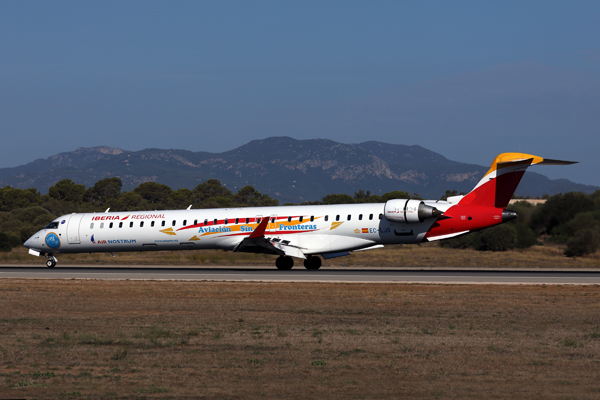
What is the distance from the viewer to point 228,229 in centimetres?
3431

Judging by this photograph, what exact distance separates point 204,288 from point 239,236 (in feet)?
35.5

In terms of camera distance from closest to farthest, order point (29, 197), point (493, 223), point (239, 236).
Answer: point (493, 223)
point (239, 236)
point (29, 197)

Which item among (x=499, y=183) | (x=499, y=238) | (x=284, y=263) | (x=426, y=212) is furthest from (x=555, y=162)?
(x=499, y=238)

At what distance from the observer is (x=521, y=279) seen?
26.4 metres

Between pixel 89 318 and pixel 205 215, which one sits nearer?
pixel 89 318

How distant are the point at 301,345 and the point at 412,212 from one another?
20.0m

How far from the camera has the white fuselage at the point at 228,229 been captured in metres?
32.5

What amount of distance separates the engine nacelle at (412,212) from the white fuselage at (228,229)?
0.54 m

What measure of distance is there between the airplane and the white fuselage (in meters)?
0.05

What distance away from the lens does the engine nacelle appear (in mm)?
31281

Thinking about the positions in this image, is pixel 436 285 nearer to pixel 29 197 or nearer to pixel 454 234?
pixel 454 234

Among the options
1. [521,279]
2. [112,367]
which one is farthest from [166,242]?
[112,367]

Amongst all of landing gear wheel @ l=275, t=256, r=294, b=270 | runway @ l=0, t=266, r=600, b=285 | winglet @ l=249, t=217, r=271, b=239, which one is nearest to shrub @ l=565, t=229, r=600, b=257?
runway @ l=0, t=266, r=600, b=285

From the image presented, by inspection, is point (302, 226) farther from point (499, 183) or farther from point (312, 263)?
point (499, 183)
